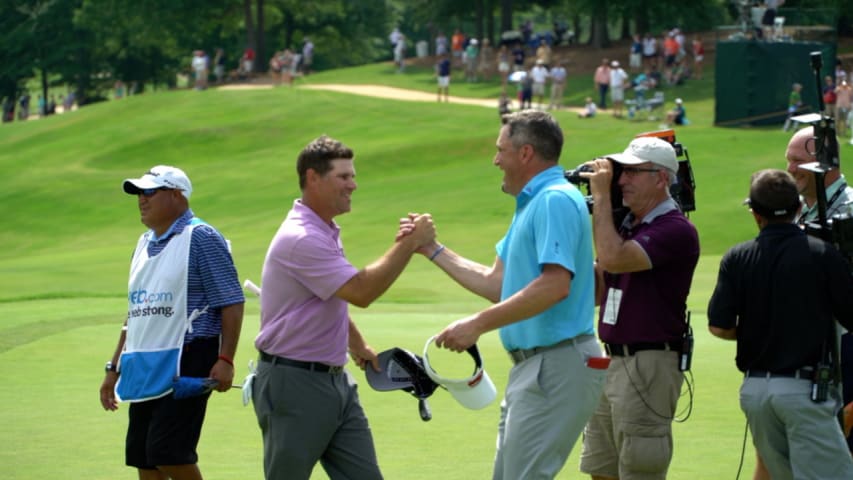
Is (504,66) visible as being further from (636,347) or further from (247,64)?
(636,347)

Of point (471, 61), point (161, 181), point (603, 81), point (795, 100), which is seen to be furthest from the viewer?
point (471, 61)

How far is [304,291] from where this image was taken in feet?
21.1

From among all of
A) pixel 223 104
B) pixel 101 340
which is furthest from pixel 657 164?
pixel 223 104

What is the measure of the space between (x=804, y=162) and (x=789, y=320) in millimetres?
1413

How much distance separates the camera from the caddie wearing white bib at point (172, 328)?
707 centimetres

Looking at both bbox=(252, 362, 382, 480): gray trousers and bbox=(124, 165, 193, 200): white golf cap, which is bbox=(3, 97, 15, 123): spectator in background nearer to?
bbox=(124, 165, 193, 200): white golf cap

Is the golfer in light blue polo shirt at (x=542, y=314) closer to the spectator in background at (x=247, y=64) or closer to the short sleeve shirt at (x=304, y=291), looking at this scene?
the short sleeve shirt at (x=304, y=291)

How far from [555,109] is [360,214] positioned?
17745mm

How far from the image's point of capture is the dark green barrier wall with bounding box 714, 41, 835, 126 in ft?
134

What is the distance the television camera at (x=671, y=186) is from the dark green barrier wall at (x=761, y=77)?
3415 cm

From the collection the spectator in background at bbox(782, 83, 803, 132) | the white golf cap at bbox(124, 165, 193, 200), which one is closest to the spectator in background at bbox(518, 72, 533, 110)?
the spectator in background at bbox(782, 83, 803, 132)

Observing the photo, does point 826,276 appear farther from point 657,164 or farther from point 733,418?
point 733,418

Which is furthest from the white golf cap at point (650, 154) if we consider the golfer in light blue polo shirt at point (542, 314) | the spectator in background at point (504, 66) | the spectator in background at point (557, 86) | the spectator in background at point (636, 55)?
the spectator in background at point (636, 55)

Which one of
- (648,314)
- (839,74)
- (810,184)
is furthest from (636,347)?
(839,74)
